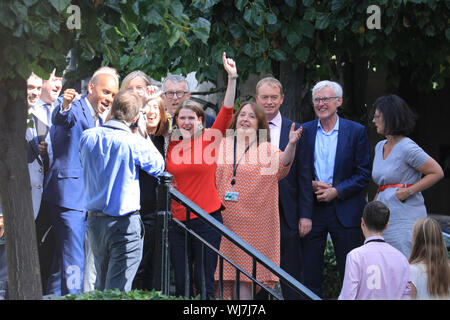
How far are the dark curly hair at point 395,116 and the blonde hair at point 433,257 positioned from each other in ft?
3.22

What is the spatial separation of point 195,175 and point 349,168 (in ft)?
3.82

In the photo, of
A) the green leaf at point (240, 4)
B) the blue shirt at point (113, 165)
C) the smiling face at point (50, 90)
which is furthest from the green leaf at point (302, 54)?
the blue shirt at point (113, 165)

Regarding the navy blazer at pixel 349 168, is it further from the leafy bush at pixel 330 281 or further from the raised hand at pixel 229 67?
the leafy bush at pixel 330 281

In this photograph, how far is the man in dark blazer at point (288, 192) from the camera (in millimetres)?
5445

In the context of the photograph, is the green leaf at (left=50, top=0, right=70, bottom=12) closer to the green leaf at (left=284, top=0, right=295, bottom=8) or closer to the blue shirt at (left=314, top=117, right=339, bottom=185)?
the blue shirt at (left=314, top=117, right=339, bottom=185)

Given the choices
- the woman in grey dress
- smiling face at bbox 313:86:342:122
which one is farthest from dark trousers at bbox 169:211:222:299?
the woman in grey dress

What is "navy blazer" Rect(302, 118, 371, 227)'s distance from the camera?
544 centimetres

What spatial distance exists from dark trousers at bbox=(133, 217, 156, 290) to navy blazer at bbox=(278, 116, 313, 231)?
990mm

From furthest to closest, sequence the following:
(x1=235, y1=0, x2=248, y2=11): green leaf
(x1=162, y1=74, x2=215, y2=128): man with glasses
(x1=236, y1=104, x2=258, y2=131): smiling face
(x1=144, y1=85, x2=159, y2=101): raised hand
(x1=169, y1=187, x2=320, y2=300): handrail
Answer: (x1=235, y1=0, x2=248, y2=11): green leaf → (x1=162, y1=74, x2=215, y2=128): man with glasses → (x1=144, y1=85, x2=159, y2=101): raised hand → (x1=236, y1=104, x2=258, y2=131): smiling face → (x1=169, y1=187, x2=320, y2=300): handrail

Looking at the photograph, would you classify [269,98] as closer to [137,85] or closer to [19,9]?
[137,85]

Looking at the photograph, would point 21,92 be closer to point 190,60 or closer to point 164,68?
point 190,60

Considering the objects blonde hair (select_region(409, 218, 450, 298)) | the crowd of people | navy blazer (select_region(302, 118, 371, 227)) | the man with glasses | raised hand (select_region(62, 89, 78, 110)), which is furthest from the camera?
the man with glasses

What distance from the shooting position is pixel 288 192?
5.50 metres
